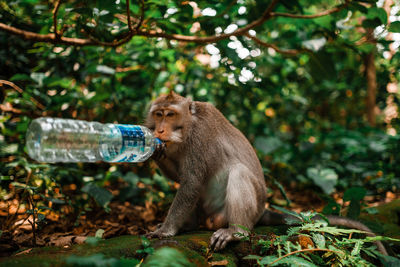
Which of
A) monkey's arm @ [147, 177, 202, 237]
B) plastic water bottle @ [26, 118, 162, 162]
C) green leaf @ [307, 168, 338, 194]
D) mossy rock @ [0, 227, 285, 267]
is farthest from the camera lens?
green leaf @ [307, 168, 338, 194]

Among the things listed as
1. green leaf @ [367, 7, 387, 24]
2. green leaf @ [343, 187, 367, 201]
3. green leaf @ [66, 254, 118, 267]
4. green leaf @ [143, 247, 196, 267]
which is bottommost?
green leaf @ [343, 187, 367, 201]

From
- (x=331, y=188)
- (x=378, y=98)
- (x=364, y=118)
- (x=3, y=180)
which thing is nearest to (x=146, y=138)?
(x=3, y=180)

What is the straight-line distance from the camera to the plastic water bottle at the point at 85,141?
2.47m

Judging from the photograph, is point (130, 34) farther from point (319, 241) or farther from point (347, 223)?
point (347, 223)

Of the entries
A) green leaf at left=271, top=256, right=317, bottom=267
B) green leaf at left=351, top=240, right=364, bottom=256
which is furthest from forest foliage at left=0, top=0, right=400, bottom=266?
green leaf at left=271, top=256, right=317, bottom=267

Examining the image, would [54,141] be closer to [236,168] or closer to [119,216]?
[236,168]

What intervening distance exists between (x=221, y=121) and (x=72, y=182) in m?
2.65

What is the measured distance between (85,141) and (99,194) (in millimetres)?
A: 1120

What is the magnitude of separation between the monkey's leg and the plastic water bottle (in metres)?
0.86

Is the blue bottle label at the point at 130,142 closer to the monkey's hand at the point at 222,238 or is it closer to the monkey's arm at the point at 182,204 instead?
the monkey's arm at the point at 182,204

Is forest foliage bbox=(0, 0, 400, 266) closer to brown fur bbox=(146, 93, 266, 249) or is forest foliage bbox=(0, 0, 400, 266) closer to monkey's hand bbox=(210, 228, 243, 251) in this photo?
brown fur bbox=(146, 93, 266, 249)

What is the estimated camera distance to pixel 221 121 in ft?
12.7

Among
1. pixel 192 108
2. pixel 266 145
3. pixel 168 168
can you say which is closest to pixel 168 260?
pixel 168 168

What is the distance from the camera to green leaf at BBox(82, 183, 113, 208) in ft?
12.3
